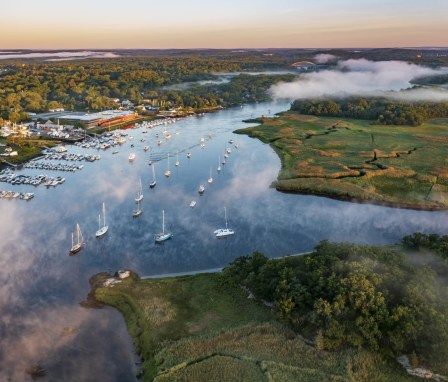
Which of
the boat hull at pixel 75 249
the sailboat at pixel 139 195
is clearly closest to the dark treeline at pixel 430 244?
the boat hull at pixel 75 249

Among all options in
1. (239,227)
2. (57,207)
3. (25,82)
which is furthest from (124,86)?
(239,227)

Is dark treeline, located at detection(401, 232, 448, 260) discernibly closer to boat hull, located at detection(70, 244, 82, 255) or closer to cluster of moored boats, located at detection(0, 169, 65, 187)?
boat hull, located at detection(70, 244, 82, 255)

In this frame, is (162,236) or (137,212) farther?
(137,212)

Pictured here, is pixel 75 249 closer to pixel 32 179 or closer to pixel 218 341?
pixel 218 341

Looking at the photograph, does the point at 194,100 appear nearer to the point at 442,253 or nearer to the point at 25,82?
the point at 25,82

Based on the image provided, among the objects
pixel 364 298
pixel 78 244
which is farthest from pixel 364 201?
pixel 78 244

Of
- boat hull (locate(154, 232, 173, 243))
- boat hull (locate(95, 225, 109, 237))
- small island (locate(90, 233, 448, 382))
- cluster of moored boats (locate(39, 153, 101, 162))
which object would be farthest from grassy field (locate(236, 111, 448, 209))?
cluster of moored boats (locate(39, 153, 101, 162))

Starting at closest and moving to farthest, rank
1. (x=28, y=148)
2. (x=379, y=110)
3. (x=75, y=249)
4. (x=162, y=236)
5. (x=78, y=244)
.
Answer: (x=75, y=249)
(x=78, y=244)
(x=162, y=236)
(x=28, y=148)
(x=379, y=110)
